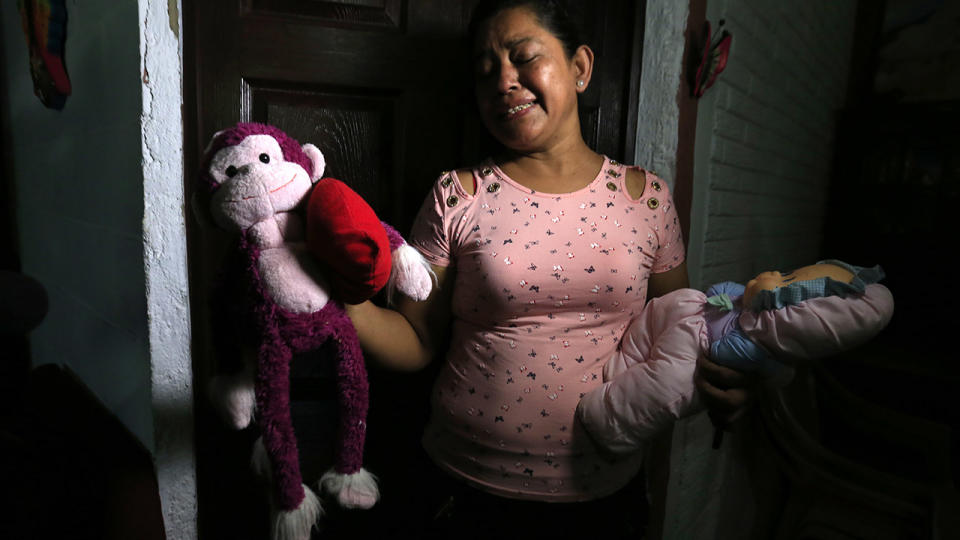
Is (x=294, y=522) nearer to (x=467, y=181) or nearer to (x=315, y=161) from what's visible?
(x=315, y=161)

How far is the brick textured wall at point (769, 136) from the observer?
1553 mm

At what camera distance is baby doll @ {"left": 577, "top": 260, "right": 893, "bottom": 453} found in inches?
27.0

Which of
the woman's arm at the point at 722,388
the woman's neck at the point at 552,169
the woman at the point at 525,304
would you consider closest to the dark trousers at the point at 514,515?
the woman at the point at 525,304

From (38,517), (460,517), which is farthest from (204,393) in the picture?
(460,517)

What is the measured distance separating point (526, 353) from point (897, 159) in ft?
11.3

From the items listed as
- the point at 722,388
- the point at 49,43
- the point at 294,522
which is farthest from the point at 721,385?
the point at 49,43

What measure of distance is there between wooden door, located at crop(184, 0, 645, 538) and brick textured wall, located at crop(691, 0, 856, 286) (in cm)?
53

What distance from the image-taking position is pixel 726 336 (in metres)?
0.77

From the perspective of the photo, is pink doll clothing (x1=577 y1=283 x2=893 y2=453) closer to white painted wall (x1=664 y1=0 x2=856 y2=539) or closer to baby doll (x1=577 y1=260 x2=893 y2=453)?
baby doll (x1=577 y1=260 x2=893 y2=453)

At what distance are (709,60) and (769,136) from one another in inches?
36.9

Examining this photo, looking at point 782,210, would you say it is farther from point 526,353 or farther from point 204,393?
point 204,393

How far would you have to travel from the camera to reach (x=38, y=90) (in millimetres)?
1321

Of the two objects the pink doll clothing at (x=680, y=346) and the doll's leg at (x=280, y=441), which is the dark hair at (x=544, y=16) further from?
the doll's leg at (x=280, y=441)

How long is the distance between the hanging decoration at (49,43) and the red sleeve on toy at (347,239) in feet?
3.49
